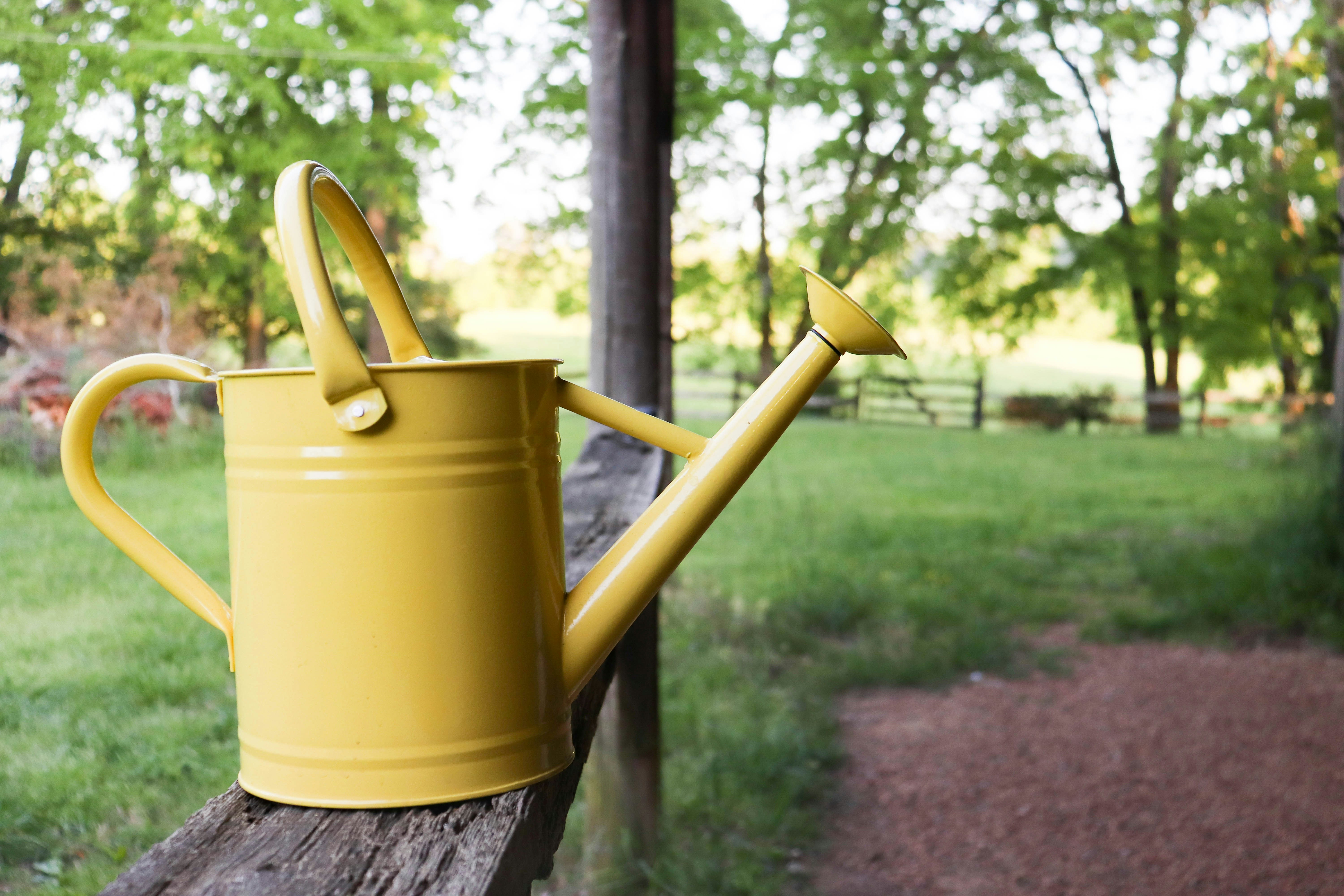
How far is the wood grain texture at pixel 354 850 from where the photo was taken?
0.48m

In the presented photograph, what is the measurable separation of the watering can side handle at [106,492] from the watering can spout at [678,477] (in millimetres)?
204

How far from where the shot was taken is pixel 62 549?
1.29m

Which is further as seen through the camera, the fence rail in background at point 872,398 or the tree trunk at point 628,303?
the fence rail in background at point 872,398

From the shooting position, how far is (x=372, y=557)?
0.54 metres

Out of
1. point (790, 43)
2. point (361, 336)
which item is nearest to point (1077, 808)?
point (361, 336)

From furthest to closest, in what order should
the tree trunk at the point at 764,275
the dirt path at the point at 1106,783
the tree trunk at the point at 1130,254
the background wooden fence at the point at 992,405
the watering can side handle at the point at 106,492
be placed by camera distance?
1. the tree trunk at the point at 1130,254
2. the background wooden fence at the point at 992,405
3. the tree trunk at the point at 764,275
4. the dirt path at the point at 1106,783
5. the watering can side handle at the point at 106,492

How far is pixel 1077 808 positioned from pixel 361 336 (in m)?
1.97

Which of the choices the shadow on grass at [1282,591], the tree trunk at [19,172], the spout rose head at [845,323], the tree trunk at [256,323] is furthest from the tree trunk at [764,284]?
the spout rose head at [845,323]

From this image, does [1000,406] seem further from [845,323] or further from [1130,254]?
[845,323]

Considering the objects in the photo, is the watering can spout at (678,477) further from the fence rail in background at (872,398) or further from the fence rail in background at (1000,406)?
the fence rail in background at (1000,406)

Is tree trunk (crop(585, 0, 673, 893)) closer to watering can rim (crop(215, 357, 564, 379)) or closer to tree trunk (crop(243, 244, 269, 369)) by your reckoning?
tree trunk (crop(243, 244, 269, 369))

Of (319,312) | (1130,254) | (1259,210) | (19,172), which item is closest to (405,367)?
(319,312)

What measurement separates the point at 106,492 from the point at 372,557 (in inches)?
7.3

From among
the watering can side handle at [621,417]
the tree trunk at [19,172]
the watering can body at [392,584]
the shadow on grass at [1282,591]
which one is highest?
the tree trunk at [19,172]
